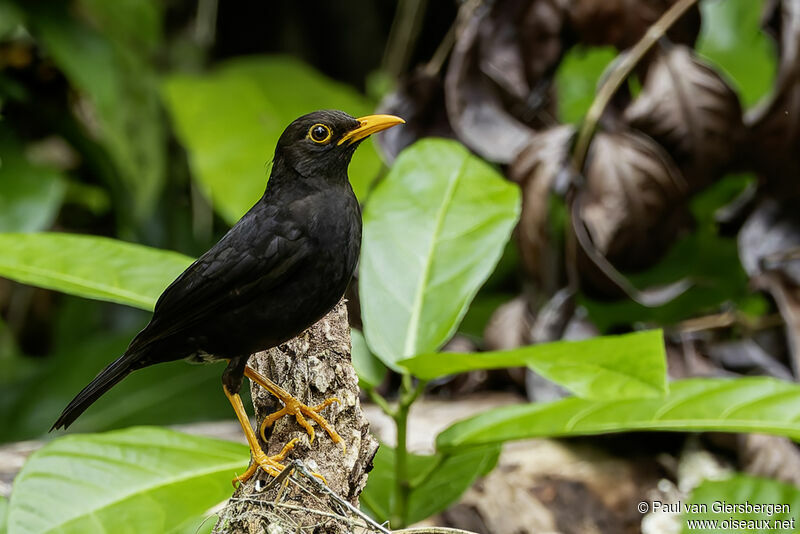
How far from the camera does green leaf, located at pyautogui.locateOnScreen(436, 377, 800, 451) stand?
2.36 metres

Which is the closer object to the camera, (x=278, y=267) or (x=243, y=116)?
(x=278, y=267)

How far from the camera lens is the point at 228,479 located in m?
2.36

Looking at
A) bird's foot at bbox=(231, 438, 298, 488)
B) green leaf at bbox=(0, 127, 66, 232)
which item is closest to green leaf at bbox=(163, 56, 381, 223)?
green leaf at bbox=(0, 127, 66, 232)

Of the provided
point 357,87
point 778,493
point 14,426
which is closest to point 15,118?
point 14,426

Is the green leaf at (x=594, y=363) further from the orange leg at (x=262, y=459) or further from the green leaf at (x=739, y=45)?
the green leaf at (x=739, y=45)

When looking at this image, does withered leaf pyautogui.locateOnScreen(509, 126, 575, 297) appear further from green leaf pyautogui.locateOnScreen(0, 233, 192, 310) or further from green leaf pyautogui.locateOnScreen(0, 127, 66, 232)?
green leaf pyautogui.locateOnScreen(0, 127, 66, 232)

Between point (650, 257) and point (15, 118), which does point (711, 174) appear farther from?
point (15, 118)

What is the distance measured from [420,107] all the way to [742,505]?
92.9 inches

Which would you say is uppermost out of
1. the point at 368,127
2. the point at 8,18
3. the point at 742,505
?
the point at 8,18

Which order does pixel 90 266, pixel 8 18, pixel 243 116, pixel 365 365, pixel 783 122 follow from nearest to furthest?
1. pixel 90 266
2. pixel 365 365
3. pixel 783 122
4. pixel 8 18
5. pixel 243 116

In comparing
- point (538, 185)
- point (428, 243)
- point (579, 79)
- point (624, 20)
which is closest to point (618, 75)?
point (624, 20)

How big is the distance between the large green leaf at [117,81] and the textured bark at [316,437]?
2.68 m

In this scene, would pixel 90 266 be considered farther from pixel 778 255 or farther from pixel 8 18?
pixel 778 255

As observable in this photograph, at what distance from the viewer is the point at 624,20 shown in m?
3.94
